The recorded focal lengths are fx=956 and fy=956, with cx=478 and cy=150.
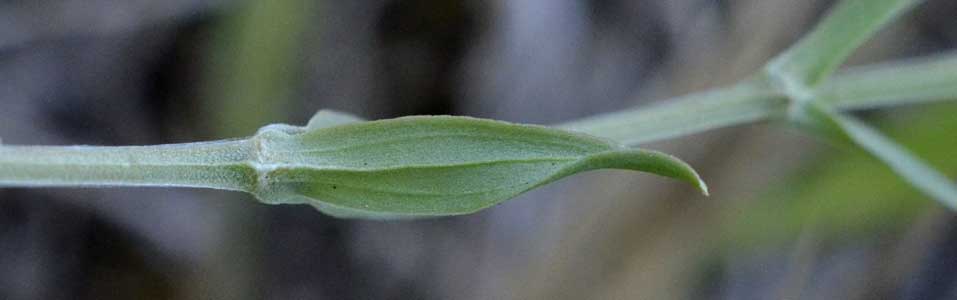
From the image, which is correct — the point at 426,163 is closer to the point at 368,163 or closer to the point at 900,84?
the point at 368,163

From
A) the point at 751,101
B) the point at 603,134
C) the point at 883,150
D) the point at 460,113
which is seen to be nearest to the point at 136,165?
the point at 603,134

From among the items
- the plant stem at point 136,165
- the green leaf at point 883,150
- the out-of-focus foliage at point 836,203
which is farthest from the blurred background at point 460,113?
the plant stem at point 136,165

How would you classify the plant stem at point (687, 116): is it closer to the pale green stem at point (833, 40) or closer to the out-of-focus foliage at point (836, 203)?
the pale green stem at point (833, 40)

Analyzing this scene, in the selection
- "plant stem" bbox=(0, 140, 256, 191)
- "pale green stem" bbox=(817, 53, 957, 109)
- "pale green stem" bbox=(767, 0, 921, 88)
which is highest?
"pale green stem" bbox=(817, 53, 957, 109)

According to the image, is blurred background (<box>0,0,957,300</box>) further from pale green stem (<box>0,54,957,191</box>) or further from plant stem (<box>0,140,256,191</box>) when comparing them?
plant stem (<box>0,140,256,191</box>)

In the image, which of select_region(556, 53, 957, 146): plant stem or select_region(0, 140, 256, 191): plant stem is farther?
select_region(556, 53, 957, 146): plant stem

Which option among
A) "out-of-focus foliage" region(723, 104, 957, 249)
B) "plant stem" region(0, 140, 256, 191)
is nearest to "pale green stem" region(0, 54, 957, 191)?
"plant stem" region(0, 140, 256, 191)

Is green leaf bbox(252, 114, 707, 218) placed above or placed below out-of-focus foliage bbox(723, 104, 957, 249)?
below
